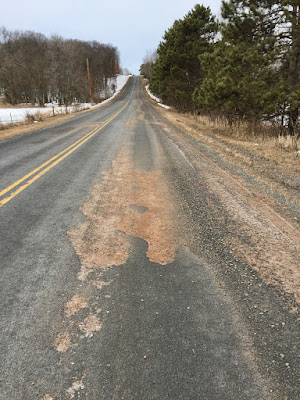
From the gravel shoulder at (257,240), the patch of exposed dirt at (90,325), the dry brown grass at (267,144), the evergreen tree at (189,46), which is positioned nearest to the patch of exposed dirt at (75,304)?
the patch of exposed dirt at (90,325)

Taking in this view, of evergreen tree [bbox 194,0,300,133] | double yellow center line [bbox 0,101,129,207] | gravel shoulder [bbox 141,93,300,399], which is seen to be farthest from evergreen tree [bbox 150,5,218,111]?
gravel shoulder [bbox 141,93,300,399]

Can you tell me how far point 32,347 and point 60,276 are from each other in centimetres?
80

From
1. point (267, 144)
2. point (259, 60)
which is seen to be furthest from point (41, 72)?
point (267, 144)

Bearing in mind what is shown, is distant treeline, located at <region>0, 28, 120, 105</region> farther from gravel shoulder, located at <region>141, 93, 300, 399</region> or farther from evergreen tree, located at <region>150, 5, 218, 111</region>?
gravel shoulder, located at <region>141, 93, 300, 399</region>

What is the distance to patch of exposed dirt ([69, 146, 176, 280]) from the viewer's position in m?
2.98

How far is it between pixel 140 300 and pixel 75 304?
569mm

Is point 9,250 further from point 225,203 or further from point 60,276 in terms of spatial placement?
point 225,203

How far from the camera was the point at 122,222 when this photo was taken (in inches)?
148

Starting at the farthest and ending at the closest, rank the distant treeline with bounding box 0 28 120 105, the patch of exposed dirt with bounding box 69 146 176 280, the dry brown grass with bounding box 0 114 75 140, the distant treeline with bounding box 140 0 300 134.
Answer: the distant treeline with bounding box 0 28 120 105 → the dry brown grass with bounding box 0 114 75 140 → the distant treeline with bounding box 140 0 300 134 → the patch of exposed dirt with bounding box 69 146 176 280

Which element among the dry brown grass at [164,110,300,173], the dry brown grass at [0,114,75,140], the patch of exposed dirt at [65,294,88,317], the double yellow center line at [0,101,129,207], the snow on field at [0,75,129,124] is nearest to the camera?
the patch of exposed dirt at [65,294,88,317]

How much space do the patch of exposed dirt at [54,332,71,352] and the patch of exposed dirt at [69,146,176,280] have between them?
69cm

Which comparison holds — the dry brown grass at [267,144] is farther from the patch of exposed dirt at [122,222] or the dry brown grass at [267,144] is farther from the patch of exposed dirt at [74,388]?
the patch of exposed dirt at [74,388]

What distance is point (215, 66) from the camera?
1134cm

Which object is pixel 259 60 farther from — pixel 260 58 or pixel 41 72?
pixel 41 72
